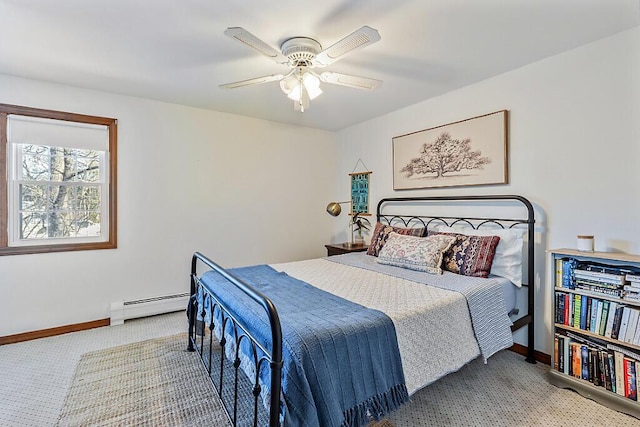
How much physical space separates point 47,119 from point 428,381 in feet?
12.6

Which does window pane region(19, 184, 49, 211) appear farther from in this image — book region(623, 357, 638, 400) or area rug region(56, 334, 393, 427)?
book region(623, 357, 638, 400)

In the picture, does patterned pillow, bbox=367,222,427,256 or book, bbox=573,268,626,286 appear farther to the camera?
patterned pillow, bbox=367,222,427,256

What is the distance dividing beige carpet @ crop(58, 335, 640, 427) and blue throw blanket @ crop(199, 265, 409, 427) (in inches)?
20.5

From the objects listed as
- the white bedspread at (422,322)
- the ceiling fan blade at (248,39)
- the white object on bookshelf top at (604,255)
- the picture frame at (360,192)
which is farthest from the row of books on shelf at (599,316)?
the ceiling fan blade at (248,39)

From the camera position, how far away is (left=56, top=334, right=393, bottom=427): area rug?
1.73m

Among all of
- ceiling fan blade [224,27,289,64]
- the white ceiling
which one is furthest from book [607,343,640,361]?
ceiling fan blade [224,27,289,64]

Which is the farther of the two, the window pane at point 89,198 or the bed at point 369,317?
the window pane at point 89,198

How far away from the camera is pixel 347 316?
1525 millimetres

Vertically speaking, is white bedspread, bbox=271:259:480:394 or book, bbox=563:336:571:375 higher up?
white bedspread, bbox=271:259:480:394

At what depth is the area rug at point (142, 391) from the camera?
173 centimetres

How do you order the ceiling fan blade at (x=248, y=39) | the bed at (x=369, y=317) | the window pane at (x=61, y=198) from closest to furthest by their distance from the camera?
the bed at (x=369, y=317), the ceiling fan blade at (x=248, y=39), the window pane at (x=61, y=198)

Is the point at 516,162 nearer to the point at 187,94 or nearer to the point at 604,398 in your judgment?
the point at 604,398

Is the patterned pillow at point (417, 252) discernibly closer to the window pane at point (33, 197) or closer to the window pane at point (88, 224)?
the window pane at point (88, 224)

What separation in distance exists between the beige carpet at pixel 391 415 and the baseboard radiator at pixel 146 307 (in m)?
0.70
